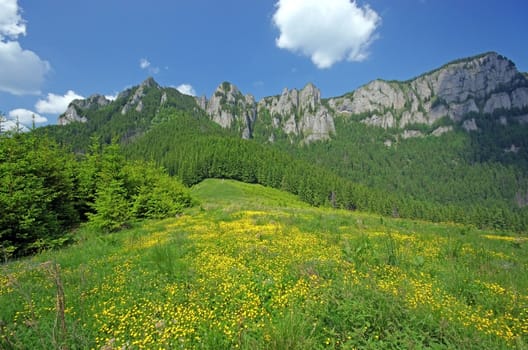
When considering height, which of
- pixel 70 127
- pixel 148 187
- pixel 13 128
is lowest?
pixel 148 187

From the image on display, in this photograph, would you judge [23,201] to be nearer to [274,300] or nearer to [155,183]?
[274,300]

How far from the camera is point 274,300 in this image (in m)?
5.41

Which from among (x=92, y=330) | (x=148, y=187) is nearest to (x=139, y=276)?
(x=92, y=330)

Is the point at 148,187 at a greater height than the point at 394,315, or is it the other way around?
the point at 148,187

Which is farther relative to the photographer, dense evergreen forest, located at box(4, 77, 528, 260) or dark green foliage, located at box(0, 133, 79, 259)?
dense evergreen forest, located at box(4, 77, 528, 260)

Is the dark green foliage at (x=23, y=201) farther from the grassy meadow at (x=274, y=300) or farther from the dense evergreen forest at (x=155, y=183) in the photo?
the grassy meadow at (x=274, y=300)

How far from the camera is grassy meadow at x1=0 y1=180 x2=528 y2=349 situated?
4125 mm

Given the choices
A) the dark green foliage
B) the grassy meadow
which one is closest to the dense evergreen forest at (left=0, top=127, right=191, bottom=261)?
the dark green foliage

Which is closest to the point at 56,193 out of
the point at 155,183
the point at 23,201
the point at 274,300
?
the point at 23,201

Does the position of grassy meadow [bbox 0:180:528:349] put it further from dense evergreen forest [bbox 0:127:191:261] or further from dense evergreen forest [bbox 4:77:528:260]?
dense evergreen forest [bbox 4:77:528:260]

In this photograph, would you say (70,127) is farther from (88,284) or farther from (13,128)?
(88,284)

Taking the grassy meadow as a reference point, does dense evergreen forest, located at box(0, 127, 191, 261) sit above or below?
above

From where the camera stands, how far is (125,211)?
19547 mm

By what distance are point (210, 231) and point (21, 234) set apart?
10.4m
